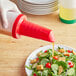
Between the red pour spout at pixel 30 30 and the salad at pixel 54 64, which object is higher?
the red pour spout at pixel 30 30

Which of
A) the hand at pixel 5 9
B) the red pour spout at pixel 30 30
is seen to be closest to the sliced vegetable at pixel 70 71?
the red pour spout at pixel 30 30

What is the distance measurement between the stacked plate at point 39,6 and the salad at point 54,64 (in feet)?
1.24

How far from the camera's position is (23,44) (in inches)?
50.8

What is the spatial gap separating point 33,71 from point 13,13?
329 mm

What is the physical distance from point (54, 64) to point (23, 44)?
29 cm

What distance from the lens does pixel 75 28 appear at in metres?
1.41

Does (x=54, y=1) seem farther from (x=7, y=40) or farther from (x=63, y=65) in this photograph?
(x=63, y=65)

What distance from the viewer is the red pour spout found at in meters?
0.82

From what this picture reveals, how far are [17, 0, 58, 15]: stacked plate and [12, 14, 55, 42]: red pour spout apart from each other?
0.59 metres

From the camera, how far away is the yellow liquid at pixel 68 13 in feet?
4.62


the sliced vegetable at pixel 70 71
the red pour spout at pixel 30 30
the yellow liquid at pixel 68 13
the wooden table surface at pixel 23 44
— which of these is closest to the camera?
the red pour spout at pixel 30 30

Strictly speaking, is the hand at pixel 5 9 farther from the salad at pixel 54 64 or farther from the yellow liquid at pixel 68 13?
the yellow liquid at pixel 68 13

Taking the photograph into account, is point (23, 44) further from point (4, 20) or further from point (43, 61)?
point (4, 20)

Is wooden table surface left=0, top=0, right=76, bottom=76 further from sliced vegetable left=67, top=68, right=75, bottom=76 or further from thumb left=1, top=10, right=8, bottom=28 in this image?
thumb left=1, top=10, right=8, bottom=28
